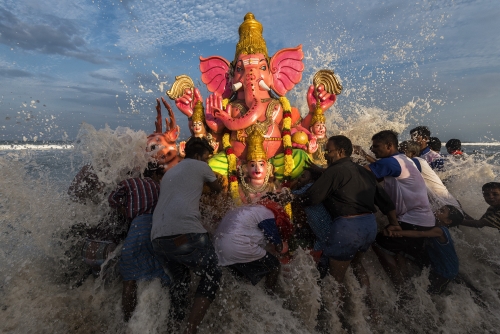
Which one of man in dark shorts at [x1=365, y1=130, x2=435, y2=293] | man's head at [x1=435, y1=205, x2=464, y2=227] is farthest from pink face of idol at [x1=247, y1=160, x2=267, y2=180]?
man's head at [x1=435, y1=205, x2=464, y2=227]

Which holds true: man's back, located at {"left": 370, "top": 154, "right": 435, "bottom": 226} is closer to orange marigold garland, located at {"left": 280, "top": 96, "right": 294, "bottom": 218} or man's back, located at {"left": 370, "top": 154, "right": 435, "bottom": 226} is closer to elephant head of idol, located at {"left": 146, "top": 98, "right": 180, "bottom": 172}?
orange marigold garland, located at {"left": 280, "top": 96, "right": 294, "bottom": 218}

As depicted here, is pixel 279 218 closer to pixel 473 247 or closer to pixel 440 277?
pixel 440 277

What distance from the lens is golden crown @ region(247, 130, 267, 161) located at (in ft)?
13.5

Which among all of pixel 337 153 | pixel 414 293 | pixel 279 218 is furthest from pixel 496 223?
pixel 279 218

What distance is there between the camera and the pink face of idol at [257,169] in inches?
160

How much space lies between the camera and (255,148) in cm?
415

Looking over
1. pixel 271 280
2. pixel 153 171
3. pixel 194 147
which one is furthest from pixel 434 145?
pixel 153 171

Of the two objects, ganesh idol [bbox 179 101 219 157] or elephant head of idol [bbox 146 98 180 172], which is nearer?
elephant head of idol [bbox 146 98 180 172]

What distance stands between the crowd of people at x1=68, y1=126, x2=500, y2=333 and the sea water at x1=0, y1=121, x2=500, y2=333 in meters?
0.16

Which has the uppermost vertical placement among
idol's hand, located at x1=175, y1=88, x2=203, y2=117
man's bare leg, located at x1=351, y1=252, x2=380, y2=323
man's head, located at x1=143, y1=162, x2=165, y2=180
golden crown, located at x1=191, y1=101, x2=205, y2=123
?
idol's hand, located at x1=175, y1=88, x2=203, y2=117

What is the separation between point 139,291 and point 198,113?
121 inches

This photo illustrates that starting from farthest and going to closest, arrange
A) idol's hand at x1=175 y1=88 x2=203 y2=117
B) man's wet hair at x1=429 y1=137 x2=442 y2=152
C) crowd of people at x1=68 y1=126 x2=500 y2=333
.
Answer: man's wet hair at x1=429 y1=137 x2=442 y2=152 < idol's hand at x1=175 y1=88 x2=203 y2=117 < crowd of people at x1=68 y1=126 x2=500 y2=333

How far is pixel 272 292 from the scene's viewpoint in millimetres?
3518

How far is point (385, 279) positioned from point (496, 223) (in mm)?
1575
